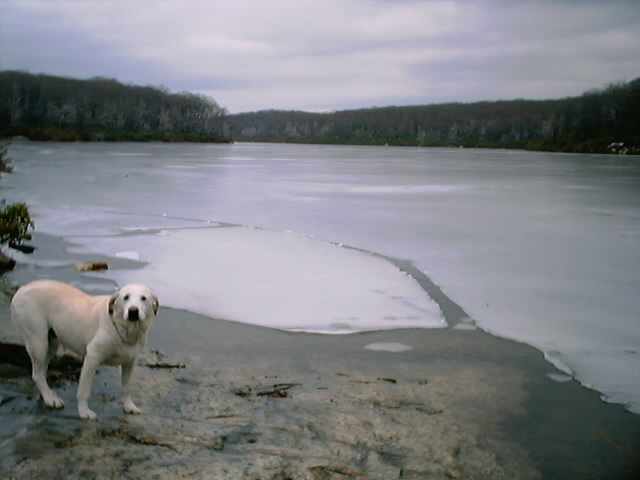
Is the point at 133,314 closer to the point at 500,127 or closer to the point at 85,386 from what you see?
the point at 85,386

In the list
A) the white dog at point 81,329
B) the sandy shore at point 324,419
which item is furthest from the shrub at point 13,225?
the white dog at point 81,329

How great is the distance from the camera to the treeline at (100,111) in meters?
102

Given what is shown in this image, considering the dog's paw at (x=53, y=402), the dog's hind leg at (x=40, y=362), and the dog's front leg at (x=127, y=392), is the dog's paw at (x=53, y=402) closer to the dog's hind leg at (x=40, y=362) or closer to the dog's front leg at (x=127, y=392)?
the dog's hind leg at (x=40, y=362)

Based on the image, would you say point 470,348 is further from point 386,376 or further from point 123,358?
point 123,358

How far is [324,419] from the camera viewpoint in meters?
3.86

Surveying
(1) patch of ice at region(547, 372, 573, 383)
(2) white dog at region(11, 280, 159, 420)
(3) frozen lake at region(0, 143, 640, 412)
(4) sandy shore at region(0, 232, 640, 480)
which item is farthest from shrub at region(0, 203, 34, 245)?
(1) patch of ice at region(547, 372, 573, 383)

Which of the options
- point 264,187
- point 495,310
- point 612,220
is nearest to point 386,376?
point 495,310

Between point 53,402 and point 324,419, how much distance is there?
162 centimetres

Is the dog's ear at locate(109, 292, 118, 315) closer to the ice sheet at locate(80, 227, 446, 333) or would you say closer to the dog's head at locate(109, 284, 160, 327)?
the dog's head at locate(109, 284, 160, 327)

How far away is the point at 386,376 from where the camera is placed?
15.8ft

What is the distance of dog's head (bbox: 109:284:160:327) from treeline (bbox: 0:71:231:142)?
86.0 metres

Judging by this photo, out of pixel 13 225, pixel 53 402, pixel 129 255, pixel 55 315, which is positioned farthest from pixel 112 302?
pixel 13 225

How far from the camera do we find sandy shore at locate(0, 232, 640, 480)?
3.07 metres

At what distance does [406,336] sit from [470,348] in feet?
2.07
